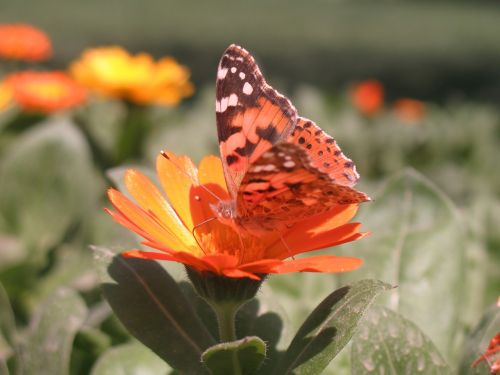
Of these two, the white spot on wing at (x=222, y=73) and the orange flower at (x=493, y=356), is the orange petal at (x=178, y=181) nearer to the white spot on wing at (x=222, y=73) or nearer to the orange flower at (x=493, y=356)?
the white spot on wing at (x=222, y=73)

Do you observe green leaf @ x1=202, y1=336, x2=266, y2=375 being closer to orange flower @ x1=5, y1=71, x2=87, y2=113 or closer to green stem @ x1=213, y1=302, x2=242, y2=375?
green stem @ x1=213, y1=302, x2=242, y2=375

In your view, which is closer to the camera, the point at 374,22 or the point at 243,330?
the point at 243,330

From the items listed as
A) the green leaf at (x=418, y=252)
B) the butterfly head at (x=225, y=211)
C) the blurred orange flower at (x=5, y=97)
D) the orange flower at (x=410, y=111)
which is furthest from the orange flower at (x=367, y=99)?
the butterfly head at (x=225, y=211)

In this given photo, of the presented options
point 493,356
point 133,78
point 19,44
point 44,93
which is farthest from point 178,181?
point 19,44

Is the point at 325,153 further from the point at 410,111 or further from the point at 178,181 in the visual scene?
the point at 410,111

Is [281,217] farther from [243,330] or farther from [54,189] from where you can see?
[54,189]

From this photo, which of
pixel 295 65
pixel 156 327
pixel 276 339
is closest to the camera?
pixel 156 327

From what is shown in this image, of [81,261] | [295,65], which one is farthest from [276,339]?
[295,65]
